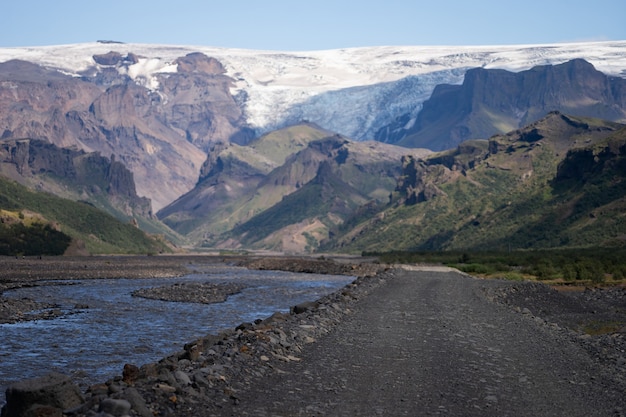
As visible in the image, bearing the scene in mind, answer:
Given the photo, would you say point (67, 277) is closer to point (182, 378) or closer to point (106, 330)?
point (106, 330)

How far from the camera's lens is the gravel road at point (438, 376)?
23.2 meters

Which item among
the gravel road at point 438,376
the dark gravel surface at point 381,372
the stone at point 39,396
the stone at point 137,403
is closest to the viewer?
the stone at point 137,403

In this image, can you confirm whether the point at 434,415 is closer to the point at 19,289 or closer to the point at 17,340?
the point at 17,340

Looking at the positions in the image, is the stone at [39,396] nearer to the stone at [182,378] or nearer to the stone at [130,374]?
the stone at [182,378]

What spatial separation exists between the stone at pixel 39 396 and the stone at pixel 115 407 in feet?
4.95

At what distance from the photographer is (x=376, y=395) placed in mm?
24438

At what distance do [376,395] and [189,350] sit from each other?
25.3 ft

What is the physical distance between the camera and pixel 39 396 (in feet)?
67.8

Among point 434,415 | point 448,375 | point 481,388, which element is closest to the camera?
point 434,415

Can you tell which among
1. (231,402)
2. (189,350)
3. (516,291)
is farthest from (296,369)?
(516,291)

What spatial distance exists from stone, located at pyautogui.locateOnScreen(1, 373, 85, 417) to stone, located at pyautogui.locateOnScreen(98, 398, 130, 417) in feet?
4.95

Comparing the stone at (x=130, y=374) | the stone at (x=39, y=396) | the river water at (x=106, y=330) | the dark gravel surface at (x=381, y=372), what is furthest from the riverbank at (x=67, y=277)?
the stone at (x=39, y=396)

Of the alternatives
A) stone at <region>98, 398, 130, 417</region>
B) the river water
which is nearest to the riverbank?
the river water

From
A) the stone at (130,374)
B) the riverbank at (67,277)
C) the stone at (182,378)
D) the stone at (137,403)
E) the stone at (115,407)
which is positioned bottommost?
the riverbank at (67,277)
